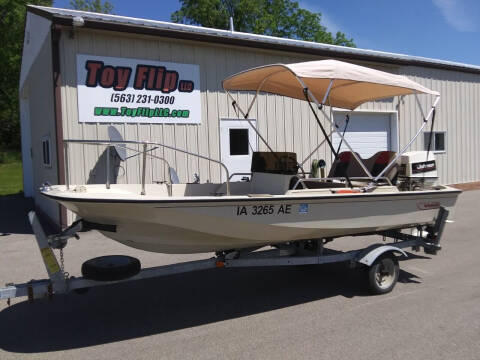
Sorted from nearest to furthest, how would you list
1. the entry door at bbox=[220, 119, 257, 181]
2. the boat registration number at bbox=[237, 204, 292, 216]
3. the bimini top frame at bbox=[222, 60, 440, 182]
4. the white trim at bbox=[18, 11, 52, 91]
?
1. the boat registration number at bbox=[237, 204, 292, 216]
2. the bimini top frame at bbox=[222, 60, 440, 182]
3. the white trim at bbox=[18, 11, 52, 91]
4. the entry door at bbox=[220, 119, 257, 181]

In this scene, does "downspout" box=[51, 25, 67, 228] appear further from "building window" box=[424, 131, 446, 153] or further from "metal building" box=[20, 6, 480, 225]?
"building window" box=[424, 131, 446, 153]

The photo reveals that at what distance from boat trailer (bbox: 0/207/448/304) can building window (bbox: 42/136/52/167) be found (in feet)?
19.5

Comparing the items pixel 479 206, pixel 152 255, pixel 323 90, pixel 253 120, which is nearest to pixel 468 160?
pixel 479 206

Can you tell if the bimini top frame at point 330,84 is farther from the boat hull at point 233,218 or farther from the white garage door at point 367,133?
the white garage door at point 367,133

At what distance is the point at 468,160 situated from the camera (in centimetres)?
1597

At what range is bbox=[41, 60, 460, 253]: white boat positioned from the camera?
4066mm

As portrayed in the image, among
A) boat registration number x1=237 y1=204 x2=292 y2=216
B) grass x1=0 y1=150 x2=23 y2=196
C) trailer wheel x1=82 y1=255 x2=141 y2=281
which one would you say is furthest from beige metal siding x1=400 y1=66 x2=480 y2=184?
grass x1=0 y1=150 x2=23 y2=196

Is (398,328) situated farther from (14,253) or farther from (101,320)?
(14,253)

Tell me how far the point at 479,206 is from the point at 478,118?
6415 mm

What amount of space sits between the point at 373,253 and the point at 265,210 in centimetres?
155

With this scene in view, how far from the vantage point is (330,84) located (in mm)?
4957

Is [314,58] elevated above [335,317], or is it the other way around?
[314,58]

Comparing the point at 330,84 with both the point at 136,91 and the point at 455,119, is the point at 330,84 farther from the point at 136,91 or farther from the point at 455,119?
the point at 455,119

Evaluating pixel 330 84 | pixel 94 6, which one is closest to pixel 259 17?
pixel 94 6
